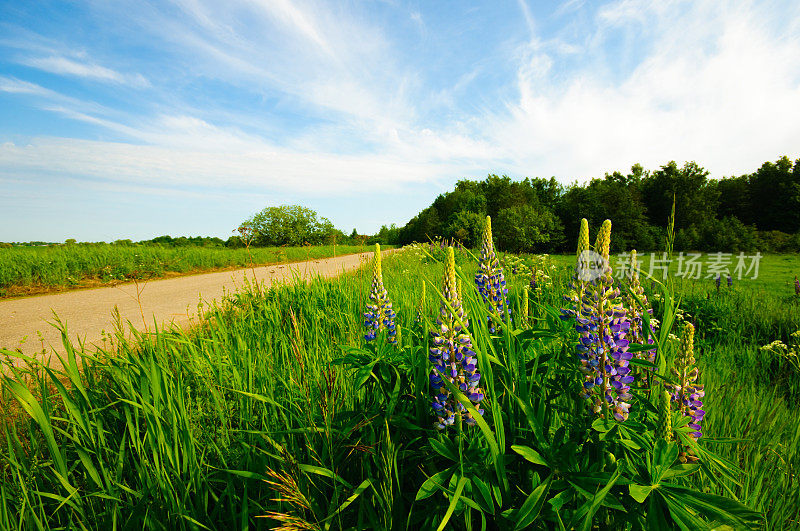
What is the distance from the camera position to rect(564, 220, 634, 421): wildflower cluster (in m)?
1.45

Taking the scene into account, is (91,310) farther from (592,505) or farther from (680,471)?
(680,471)

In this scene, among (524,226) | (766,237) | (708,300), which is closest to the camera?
(708,300)

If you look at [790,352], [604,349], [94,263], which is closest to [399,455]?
[604,349]

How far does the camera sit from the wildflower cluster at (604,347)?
145cm

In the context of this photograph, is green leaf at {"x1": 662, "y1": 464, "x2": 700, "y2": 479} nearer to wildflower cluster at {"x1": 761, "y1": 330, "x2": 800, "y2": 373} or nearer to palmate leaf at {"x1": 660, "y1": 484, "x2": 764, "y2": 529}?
palmate leaf at {"x1": 660, "y1": 484, "x2": 764, "y2": 529}

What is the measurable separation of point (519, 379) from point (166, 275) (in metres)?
16.7

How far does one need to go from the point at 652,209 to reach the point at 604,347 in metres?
68.0

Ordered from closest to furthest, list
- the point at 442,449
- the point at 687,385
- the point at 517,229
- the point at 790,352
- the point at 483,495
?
1. the point at 483,495
2. the point at 442,449
3. the point at 687,385
4. the point at 790,352
5. the point at 517,229

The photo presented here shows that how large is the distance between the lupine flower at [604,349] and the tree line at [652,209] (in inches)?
1329

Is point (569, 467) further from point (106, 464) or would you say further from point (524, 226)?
point (524, 226)

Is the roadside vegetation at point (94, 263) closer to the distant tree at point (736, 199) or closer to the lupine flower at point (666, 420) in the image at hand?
the lupine flower at point (666, 420)

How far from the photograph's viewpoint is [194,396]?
288 cm

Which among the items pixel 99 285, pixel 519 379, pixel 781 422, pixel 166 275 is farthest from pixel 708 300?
pixel 166 275

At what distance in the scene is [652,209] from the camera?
2192 inches
